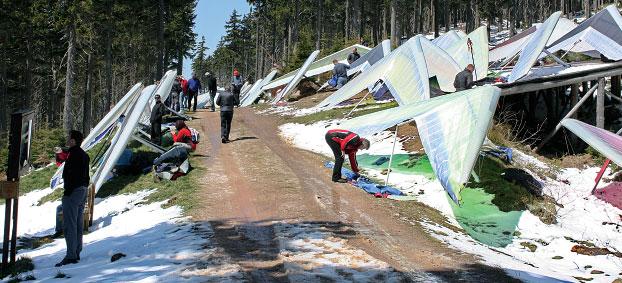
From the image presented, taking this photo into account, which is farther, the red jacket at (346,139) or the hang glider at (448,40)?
the hang glider at (448,40)

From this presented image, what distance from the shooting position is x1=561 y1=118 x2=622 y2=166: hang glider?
996cm

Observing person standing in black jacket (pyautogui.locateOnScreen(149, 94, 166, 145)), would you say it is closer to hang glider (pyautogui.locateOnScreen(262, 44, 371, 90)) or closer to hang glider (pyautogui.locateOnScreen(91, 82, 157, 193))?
hang glider (pyautogui.locateOnScreen(91, 82, 157, 193))

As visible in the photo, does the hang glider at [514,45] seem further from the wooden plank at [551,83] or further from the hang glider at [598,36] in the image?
the wooden plank at [551,83]

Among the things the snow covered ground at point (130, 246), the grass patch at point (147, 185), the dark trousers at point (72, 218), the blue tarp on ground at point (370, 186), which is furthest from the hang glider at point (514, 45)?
the dark trousers at point (72, 218)

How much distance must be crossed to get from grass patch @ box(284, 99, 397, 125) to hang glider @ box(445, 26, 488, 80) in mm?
3426

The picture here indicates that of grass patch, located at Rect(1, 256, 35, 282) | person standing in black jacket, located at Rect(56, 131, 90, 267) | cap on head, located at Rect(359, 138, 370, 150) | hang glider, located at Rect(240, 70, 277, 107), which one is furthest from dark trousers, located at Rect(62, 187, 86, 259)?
hang glider, located at Rect(240, 70, 277, 107)

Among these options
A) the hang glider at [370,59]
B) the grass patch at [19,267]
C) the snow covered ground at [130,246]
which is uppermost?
the hang glider at [370,59]

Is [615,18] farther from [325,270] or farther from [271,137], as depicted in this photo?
[325,270]

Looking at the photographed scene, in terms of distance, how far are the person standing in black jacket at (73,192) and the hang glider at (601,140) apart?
8.57m

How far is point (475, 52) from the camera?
2183 centimetres

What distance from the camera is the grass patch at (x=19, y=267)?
7438 millimetres

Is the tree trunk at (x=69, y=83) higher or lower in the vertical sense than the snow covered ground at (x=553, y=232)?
higher

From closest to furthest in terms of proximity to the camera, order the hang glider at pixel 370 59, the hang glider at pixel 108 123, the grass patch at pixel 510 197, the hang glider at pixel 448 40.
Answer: the grass patch at pixel 510 197
the hang glider at pixel 108 123
the hang glider at pixel 370 59
the hang glider at pixel 448 40

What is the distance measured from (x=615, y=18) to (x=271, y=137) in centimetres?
1459
